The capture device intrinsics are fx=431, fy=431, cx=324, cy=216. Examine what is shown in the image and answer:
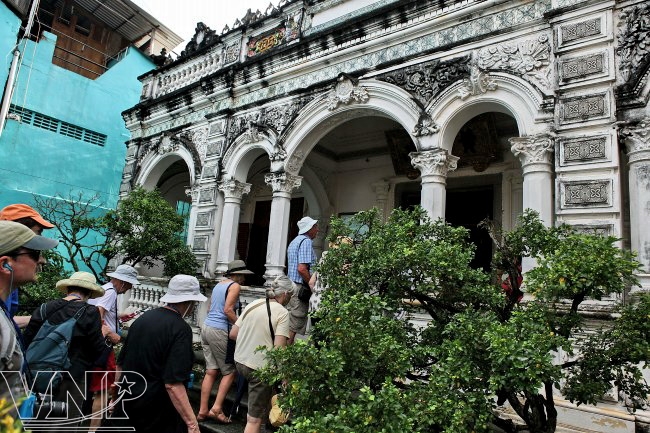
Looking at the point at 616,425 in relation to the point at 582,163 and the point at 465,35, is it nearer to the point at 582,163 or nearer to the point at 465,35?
the point at 582,163

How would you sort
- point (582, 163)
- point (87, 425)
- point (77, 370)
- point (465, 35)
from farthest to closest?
point (465, 35) → point (582, 163) → point (87, 425) → point (77, 370)

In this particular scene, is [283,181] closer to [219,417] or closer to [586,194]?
[219,417]

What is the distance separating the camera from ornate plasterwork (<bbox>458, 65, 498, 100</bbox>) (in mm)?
5555

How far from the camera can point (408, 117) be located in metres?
6.20

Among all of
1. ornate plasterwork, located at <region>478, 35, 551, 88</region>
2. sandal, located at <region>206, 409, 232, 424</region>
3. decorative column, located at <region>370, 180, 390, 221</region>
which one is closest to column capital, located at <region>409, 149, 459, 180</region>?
ornate plasterwork, located at <region>478, 35, 551, 88</region>

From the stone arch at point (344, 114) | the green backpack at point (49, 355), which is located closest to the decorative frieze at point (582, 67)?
the stone arch at point (344, 114)

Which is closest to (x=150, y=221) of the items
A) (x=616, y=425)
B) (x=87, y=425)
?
(x=87, y=425)

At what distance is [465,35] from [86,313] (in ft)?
18.4

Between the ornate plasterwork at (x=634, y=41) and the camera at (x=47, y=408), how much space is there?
573 centimetres

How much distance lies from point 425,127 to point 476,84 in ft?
2.73

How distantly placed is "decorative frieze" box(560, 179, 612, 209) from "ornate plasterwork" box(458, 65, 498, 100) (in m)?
1.64

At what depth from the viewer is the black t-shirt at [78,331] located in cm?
259

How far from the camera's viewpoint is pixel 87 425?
10.9 feet

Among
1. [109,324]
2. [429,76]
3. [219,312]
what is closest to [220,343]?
[219,312]
